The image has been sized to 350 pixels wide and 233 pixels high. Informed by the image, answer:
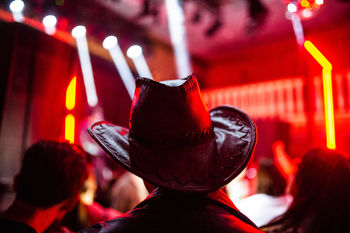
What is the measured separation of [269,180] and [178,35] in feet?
19.2

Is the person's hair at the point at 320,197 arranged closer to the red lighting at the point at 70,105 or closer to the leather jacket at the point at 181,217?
the leather jacket at the point at 181,217

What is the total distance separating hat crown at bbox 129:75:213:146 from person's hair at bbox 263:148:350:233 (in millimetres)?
1062

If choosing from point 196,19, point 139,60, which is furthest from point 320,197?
point 139,60

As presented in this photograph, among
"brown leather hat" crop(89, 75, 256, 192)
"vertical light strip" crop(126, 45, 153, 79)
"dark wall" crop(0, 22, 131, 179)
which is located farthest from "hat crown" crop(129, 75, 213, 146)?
"vertical light strip" crop(126, 45, 153, 79)

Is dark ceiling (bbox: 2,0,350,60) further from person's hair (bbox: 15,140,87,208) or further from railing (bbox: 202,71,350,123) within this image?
person's hair (bbox: 15,140,87,208)

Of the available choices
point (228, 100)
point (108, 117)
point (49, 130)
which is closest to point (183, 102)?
point (49, 130)

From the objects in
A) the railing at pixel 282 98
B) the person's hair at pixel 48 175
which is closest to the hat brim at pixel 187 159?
the person's hair at pixel 48 175

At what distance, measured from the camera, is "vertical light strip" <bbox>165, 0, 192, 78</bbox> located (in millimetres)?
6434

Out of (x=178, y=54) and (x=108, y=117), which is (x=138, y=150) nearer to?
(x=108, y=117)

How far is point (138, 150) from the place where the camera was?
100 centimetres

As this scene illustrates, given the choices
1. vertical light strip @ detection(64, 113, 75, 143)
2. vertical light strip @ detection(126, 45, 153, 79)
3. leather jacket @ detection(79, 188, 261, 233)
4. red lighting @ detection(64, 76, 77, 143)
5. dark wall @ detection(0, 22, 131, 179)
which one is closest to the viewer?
leather jacket @ detection(79, 188, 261, 233)

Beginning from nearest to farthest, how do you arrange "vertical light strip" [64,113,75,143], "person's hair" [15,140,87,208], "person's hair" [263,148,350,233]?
"person's hair" [15,140,87,208] < "person's hair" [263,148,350,233] < "vertical light strip" [64,113,75,143]

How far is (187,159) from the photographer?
0.96m

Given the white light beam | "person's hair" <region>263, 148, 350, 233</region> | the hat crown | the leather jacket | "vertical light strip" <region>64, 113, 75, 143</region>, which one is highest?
the white light beam
